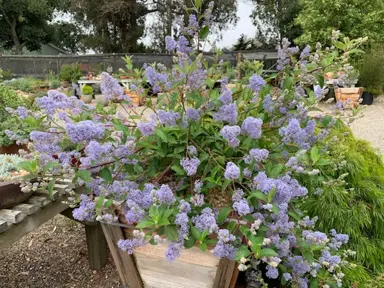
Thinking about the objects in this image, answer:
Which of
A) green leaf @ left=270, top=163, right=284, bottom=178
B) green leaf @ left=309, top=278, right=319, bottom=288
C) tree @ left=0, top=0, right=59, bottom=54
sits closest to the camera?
green leaf @ left=270, top=163, right=284, bottom=178

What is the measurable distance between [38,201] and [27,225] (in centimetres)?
9

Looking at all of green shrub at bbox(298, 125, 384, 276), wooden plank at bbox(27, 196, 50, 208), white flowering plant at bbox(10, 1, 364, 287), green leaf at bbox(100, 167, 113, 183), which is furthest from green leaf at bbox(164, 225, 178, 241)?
green shrub at bbox(298, 125, 384, 276)

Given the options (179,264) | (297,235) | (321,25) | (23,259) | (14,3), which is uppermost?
(14,3)

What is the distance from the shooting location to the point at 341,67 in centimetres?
107

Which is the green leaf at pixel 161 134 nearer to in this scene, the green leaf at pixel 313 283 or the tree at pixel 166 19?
the green leaf at pixel 313 283

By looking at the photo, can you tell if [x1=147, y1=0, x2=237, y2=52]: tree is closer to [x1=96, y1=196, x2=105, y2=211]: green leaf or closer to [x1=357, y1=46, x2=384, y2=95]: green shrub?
[x1=357, y1=46, x2=384, y2=95]: green shrub

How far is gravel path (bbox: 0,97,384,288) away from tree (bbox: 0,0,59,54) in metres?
17.3

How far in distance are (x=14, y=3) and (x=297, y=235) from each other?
19.2m

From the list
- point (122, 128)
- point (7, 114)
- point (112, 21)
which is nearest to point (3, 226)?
point (122, 128)

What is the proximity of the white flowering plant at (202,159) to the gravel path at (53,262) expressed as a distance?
0.96 meters

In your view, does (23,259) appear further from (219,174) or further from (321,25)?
(321,25)

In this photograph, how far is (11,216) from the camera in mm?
1193

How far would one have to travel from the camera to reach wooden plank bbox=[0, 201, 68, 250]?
4.07ft

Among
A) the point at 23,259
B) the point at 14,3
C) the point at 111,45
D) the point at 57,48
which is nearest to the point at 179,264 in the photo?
the point at 23,259
